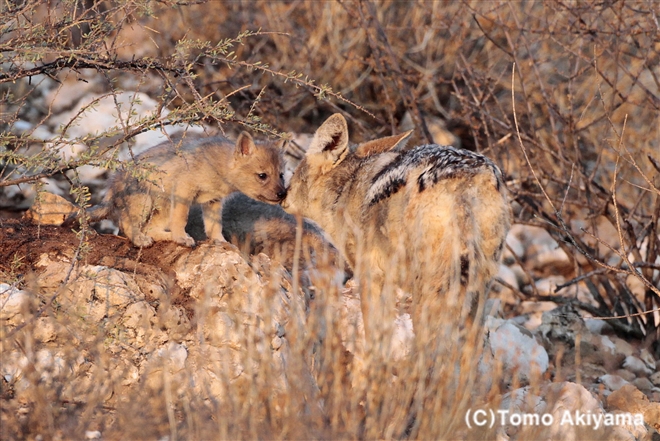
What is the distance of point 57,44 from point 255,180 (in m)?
2.22

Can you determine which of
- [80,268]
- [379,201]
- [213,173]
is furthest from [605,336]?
[80,268]

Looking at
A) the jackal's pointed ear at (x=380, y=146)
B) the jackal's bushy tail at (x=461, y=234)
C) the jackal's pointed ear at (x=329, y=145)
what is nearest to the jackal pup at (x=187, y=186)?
the jackal's pointed ear at (x=329, y=145)

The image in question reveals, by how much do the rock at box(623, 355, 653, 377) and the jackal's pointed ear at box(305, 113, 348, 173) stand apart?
356 cm

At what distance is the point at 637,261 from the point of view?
843 cm

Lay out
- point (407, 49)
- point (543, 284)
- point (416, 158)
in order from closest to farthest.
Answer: point (416, 158), point (543, 284), point (407, 49)

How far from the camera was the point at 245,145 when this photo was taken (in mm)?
7465

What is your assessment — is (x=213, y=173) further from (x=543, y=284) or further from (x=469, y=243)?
(x=543, y=284)

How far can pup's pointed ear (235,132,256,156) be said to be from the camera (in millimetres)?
7371

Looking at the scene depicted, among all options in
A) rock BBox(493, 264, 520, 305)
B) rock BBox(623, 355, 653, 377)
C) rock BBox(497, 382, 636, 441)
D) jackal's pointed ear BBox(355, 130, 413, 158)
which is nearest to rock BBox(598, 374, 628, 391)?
rock BBox(623, 355, 653, 377)

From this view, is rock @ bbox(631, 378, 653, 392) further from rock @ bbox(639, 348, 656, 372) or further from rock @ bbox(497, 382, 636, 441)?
rock @ bbox(497, 382, 636, 441)

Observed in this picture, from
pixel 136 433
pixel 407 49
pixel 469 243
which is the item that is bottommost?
pixel 136 433

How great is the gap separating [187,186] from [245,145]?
75cm

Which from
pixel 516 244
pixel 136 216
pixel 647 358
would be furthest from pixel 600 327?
pixel 136 216

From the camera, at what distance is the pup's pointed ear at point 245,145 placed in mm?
7371
